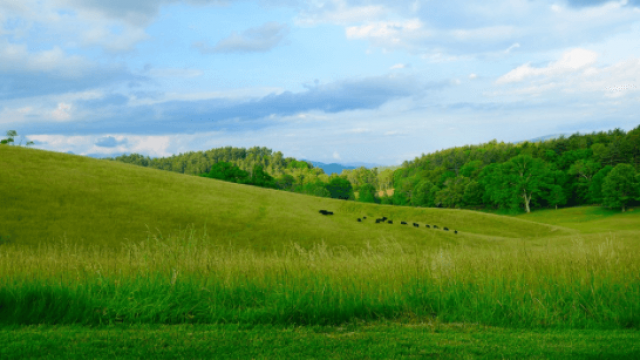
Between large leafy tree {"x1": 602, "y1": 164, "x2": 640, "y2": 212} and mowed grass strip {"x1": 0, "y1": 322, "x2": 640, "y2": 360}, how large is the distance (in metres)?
98.9

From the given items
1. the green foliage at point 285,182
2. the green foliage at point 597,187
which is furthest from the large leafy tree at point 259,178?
the green foliage at point 597,187

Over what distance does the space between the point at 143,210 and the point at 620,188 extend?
9651cm

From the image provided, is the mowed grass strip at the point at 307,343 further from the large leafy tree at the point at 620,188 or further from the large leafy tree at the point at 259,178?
the large leafy tree at the point at 620,188

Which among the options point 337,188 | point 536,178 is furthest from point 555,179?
point 337,188

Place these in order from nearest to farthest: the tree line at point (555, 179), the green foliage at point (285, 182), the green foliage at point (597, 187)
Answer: the tree line at point (555, 179) → the green foliage at point (597, 187) → the green foliage at point (285, 182)

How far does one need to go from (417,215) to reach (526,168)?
238 ft

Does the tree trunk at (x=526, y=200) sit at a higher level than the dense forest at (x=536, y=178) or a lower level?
lower

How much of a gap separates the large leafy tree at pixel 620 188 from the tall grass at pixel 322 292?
94590 mm

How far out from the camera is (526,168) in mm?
107188

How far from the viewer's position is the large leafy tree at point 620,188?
285 ft

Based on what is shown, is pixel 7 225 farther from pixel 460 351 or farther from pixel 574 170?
pixel 574 170

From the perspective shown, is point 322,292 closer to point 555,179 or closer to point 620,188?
point 620,188

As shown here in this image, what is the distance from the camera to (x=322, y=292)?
8.18m

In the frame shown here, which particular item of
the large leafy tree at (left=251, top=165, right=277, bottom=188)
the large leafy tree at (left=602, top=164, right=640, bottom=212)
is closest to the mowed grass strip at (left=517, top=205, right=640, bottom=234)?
the large leafy tree at (left=602, top=164, right=640, bottom=212)
